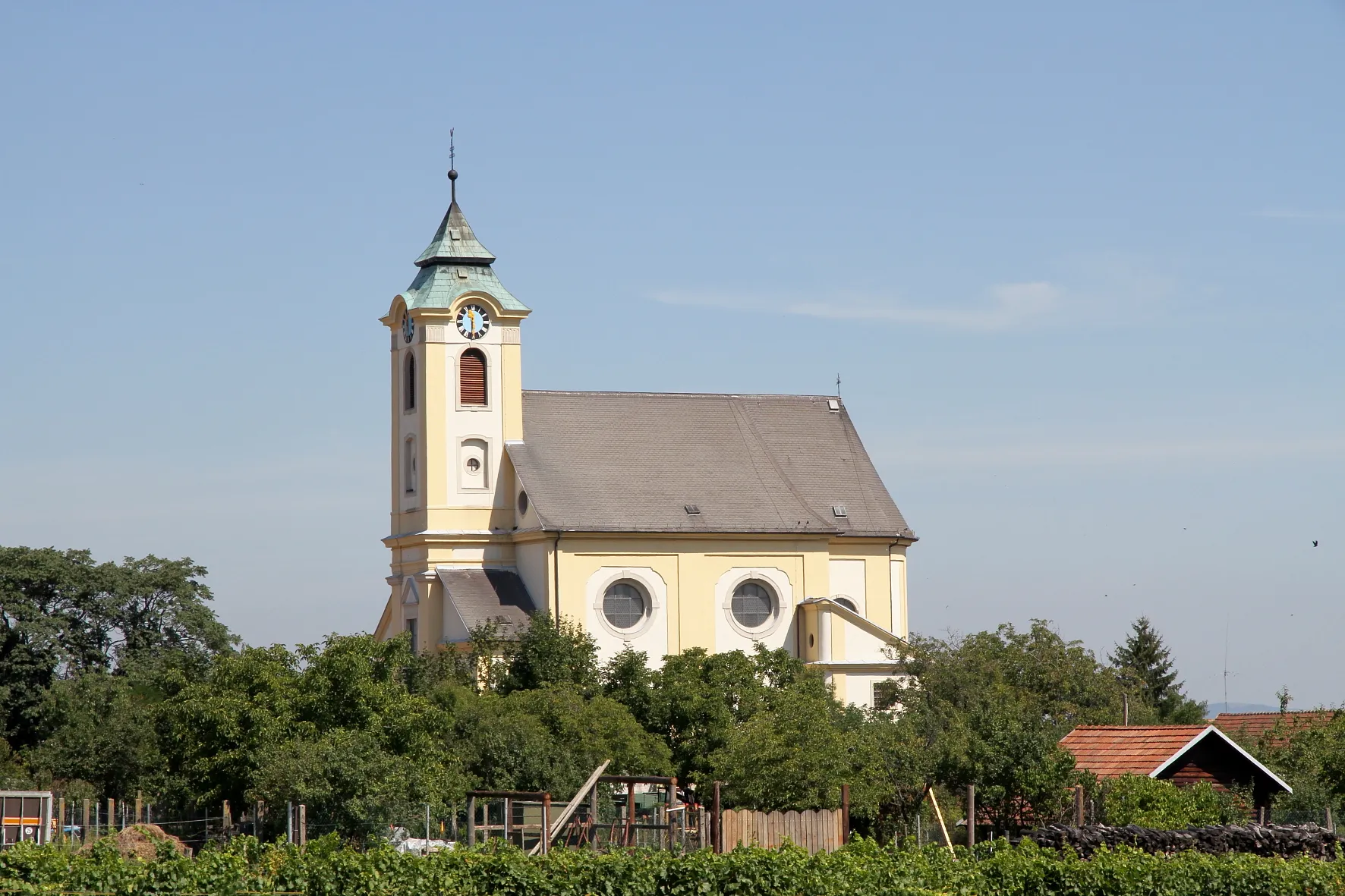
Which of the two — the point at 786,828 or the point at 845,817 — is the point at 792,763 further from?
the point at 845,817

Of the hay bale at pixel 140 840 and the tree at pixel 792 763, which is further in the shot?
the tree at pixel 792 763

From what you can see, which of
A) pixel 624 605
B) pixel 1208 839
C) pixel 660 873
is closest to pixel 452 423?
pixel 624 605

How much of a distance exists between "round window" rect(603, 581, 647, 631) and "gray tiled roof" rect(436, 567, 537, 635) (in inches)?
90.6

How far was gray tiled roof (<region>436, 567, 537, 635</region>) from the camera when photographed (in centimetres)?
6356

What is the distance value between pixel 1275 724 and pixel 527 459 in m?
23.4

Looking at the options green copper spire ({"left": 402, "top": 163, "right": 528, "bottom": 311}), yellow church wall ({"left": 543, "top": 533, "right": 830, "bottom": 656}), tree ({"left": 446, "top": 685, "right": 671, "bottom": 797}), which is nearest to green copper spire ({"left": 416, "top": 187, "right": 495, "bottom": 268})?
green copper spire ({"left": 402, "top": 163, "right": 528, "bottom": 311})

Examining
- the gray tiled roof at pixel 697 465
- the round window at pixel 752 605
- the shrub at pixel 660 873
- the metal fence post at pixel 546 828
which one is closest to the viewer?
the shrub at pixel 660 873

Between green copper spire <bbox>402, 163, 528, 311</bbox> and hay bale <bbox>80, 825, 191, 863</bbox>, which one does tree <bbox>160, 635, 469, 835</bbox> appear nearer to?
hay bale <bbox>80, 825, 191, 863</bbox>

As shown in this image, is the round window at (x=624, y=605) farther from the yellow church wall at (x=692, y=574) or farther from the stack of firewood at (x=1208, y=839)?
the stack of firewood at (x=1208, y=839)

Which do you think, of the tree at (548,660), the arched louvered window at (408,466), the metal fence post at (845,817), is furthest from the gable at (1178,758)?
the arched louvered window at (408,466)

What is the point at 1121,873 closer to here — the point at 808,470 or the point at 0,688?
the point at 808,470

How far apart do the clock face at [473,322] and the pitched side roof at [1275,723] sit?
2480cm

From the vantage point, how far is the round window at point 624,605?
6550 cm

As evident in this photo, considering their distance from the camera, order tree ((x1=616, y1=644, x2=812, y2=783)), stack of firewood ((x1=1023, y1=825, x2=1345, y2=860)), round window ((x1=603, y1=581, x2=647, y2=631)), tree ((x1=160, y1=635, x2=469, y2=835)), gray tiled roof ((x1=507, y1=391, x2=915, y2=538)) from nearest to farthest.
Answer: stack of firewood ((x1=1023, y1=825, x2=1345, y2=860))
tree ((x1=160, y1=635, x2=469, y2=835))
tree ((x1=616, y1=644, x2=812, y2=783))
round window ((x1=603, y1=581, x2=647, y2=631))
gray tiled roof ((x1=507, y1=391, x2=915, y2=538))
